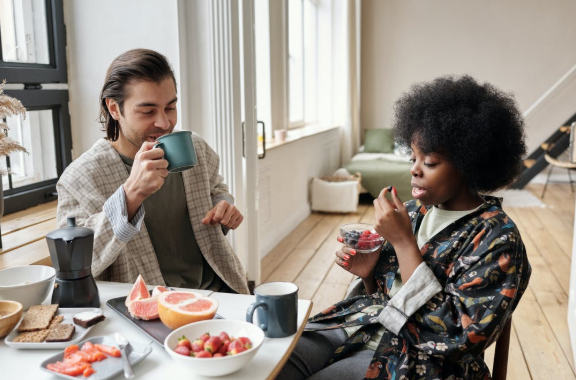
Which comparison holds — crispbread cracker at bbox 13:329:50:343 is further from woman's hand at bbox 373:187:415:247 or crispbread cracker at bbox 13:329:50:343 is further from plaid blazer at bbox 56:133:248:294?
woman's hand at bbox 373:187:415:247

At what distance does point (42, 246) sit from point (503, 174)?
1332 mm

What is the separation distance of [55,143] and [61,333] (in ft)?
4.44

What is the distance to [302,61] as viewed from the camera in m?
5.61

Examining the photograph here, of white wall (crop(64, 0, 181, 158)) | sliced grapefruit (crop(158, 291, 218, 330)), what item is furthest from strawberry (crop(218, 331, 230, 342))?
white wall (crop(64, 0, 181, 158))

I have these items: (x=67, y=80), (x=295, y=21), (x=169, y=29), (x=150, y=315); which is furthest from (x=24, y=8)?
(x=295, y=21)

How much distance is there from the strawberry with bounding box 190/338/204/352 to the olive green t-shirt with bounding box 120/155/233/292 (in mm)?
745

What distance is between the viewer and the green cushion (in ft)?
22.0

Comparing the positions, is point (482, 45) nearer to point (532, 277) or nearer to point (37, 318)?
point (532, 277)

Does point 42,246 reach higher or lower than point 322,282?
higher

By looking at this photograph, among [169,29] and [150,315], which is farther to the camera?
[169,29]

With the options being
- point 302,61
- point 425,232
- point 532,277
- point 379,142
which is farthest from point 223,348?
point 379,142

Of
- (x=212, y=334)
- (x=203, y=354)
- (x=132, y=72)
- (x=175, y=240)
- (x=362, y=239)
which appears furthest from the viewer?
(x=175, y=240)

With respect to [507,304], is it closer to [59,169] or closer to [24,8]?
[59,169]

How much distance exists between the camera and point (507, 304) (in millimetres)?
1069
